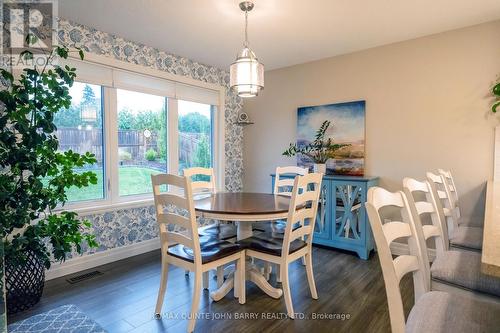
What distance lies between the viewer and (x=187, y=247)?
1956 mm

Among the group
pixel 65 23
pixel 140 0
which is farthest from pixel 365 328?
pixel 65 23

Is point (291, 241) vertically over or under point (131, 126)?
under

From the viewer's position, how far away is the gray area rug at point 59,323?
1.82m

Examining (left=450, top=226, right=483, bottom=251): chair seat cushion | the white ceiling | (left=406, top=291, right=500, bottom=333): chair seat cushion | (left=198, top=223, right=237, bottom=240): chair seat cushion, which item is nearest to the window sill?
(left=198, top=223, right=237, bottom=240): chair seat cushion

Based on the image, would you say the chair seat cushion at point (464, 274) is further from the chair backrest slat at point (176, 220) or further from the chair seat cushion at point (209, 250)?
the chair backrest slat at point (176, 220)

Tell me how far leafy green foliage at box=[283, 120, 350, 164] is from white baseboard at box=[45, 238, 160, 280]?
2.06 meters

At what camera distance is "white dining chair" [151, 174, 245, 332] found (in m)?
1.78

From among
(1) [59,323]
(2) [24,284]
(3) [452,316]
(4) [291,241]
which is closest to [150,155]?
(2) [24,284]

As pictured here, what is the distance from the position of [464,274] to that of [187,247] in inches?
62.4

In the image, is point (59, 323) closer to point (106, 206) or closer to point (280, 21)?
point (106, 206)

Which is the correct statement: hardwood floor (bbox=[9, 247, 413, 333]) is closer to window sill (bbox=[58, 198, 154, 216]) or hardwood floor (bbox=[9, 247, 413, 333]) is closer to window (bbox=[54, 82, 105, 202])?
window sill (bbox=[58, 198, 154, 216])

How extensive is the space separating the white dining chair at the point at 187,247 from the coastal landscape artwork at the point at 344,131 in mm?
2028

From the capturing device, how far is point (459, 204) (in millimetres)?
2855

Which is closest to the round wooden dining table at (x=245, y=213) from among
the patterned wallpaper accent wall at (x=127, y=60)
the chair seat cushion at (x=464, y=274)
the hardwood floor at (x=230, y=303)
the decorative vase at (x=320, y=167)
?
the hardwood floor at (x=230, y=303)
